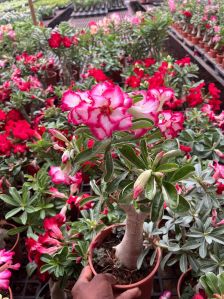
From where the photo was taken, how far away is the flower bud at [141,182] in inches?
27.9

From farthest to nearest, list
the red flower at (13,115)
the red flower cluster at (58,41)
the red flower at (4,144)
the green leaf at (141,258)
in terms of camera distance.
→ the red flower cluster at (58,41) < the red flower at (13,115) < the red flower at (4,144) < the green leaf at (141,258)

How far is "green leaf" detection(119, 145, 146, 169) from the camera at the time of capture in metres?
0.79

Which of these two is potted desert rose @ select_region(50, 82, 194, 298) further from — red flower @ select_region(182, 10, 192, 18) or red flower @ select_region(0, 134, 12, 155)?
red flower @ select_region(182, 10, 192, 18)

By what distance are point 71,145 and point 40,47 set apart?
2732 mm

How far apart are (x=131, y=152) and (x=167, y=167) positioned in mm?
93

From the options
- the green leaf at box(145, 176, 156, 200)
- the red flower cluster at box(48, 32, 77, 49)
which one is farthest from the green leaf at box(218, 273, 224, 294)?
the red flower cluster at box(48, 32, 77, 49)

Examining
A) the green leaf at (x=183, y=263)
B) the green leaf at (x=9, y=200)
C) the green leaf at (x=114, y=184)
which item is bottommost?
the green leaf at (x=183, y=263)

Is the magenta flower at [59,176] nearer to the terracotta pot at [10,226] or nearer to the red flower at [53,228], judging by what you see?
the red flower at [53,228]

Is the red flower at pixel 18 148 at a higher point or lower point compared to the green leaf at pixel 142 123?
lower

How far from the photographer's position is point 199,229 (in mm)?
1073

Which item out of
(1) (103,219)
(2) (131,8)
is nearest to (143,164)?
(1) (103,219)

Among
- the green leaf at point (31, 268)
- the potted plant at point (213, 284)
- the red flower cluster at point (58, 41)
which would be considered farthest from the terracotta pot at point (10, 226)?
the red flower cluster at point (58, 41)

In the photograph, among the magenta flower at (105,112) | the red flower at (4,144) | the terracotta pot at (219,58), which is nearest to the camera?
the magenta flower at (105,112)

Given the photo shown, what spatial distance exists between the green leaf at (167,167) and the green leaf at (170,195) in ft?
0.10
